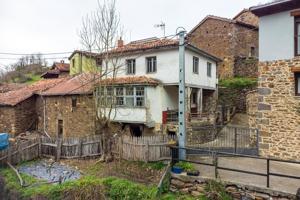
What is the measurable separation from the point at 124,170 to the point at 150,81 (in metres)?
7.03

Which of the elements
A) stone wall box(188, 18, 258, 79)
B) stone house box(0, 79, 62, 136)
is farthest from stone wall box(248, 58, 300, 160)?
stone house box(0, 79, 62, 136)

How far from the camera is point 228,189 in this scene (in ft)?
29.0

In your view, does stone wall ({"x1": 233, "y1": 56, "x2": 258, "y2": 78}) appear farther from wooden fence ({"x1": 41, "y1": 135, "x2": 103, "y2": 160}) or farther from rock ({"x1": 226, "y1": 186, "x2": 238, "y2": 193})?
rock ({"x1": 226, "y1": 186, "x2": 238, "y2": 193})

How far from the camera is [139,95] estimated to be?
1734cm

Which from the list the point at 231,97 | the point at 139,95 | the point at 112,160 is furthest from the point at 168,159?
the point at 231,97

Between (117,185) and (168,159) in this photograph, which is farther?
(168,159)

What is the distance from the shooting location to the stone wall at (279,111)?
11.0 m

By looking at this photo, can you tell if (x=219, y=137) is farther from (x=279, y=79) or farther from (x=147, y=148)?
(x=147, y=148)

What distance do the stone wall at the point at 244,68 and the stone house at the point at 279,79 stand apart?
1345 cm

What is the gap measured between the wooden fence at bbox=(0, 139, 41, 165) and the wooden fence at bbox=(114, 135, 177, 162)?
5890 millimetres

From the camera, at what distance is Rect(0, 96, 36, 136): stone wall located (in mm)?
21172

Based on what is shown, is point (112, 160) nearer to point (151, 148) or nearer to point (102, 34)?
point (151, 148)

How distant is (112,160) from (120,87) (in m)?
6.47

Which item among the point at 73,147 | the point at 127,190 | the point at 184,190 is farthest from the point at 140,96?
the point at 184,190
